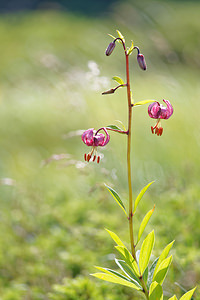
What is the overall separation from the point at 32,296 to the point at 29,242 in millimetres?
504

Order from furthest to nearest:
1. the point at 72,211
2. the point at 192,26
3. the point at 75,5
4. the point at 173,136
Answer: the point at 75,5, the point at 192,26, the point at 173,136, the point at 72,211

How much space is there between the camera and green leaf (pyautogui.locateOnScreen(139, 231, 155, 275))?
3.40 feet

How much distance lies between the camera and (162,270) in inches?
39.9

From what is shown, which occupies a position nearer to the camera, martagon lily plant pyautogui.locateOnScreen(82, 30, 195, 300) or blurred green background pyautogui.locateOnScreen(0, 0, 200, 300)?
martagon lily plant pyautogui.locateOnScreen(82, 30, 195, 300)

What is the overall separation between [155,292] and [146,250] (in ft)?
0.36

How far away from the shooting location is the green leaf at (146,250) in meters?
1.04

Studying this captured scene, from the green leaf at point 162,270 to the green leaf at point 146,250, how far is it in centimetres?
4

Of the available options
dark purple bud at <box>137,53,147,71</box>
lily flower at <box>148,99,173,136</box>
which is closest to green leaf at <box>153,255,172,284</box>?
lily flower at <box>148,99,173,136</box>

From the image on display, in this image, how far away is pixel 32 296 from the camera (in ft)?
5.26

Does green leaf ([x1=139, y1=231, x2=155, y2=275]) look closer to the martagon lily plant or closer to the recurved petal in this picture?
the martagon lily plant

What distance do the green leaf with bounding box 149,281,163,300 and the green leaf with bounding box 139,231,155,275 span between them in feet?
0.23

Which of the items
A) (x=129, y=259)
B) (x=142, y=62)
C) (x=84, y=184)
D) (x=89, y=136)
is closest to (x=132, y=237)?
(x=129, y=259)

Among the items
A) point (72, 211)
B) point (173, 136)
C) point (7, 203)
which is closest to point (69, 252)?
point (72, 211)

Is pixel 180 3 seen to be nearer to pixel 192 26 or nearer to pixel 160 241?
pixel 192 26
